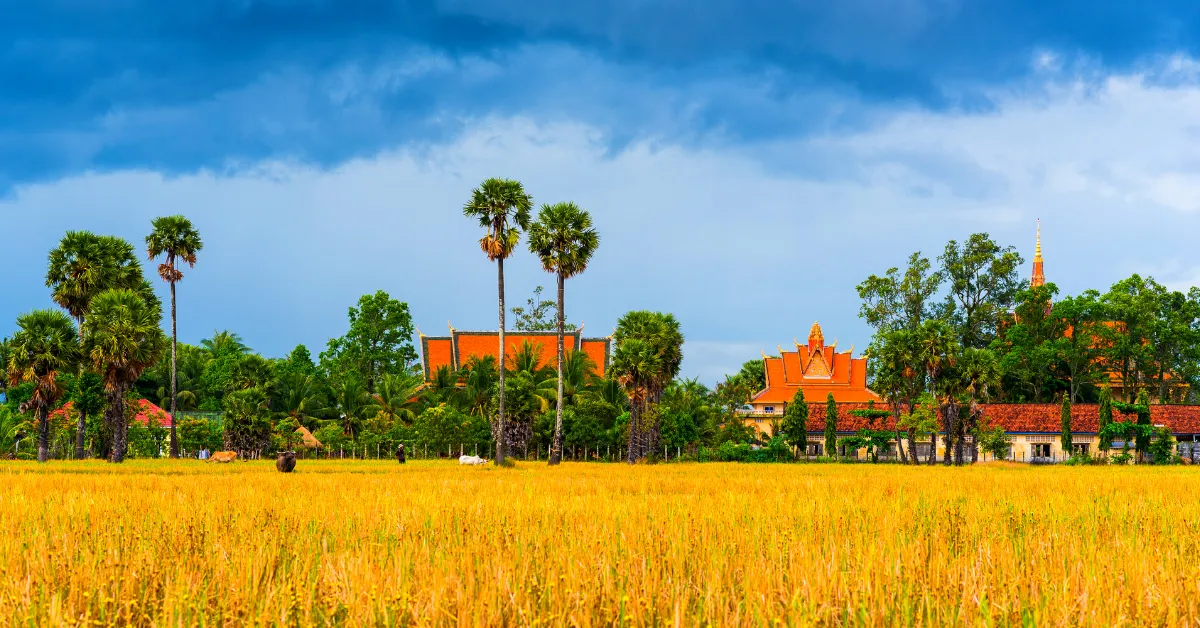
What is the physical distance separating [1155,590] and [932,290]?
68.9m

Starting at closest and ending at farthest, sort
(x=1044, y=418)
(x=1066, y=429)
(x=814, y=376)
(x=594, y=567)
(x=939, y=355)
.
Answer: (x=594, y=567), (x=939, y=355), (x=1066, y=429), (x=1044, y=418), (x=814, y=376)

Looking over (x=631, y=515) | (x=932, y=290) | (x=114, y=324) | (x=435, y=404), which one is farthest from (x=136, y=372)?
(x=932, y=290)

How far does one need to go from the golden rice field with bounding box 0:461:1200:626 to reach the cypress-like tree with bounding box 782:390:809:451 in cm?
4401

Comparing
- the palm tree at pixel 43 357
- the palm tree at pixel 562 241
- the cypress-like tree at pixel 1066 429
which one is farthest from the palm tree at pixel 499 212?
the cypress-like tree at pixel 1066 429

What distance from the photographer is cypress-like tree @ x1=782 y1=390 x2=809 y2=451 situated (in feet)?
175

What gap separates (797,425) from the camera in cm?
5353

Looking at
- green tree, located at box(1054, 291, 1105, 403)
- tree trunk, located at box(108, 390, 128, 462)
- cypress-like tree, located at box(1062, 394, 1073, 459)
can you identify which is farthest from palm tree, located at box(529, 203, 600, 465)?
green tree, located at box(1054, 291, 1105, 403)

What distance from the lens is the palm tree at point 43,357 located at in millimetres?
36688

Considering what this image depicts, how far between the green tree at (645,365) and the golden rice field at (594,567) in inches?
1284

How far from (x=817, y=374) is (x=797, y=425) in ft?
65.9

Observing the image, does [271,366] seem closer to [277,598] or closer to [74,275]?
[74,275]

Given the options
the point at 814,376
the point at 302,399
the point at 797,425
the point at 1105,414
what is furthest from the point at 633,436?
the point at 814,376

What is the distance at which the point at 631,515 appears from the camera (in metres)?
9.48

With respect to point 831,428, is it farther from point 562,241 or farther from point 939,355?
point 562,241
